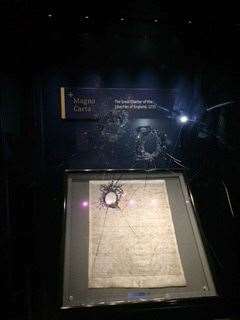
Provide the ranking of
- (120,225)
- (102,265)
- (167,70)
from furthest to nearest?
(167,70)
(120,225)
(102,265)

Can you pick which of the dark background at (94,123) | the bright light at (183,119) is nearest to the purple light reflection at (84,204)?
the dark background at (94,123)

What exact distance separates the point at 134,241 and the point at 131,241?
0.6 inches

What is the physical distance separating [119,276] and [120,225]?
28 centimetres

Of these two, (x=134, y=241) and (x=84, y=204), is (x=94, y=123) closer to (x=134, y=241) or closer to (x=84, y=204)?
(x=84, y=204)

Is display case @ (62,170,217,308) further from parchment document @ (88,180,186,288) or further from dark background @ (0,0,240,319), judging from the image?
dark background @ (0,0,240,319)

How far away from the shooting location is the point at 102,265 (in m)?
1.69

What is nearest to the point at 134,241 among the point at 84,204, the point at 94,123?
the point at 84,204

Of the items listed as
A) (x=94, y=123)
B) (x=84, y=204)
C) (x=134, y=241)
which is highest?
(x=94, y=123)

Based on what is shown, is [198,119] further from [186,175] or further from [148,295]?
[148,295]

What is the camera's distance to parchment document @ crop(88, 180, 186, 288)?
167 centimetres

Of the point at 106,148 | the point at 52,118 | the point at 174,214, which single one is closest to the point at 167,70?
the point at 106,148

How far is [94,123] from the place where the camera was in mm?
2166

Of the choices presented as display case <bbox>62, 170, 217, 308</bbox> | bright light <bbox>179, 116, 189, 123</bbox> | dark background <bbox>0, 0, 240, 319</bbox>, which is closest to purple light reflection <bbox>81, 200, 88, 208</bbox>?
display case <bbox>62, 170, 217, 308</bbox>

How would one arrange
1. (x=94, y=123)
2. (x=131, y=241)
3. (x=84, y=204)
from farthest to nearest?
1. (x=94, y=123)
2. (x=84, y=204)
3. (x=131, y=241)
